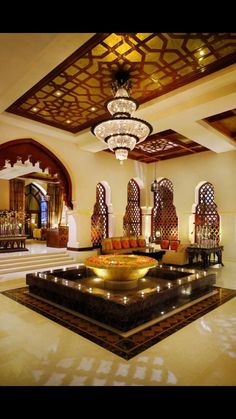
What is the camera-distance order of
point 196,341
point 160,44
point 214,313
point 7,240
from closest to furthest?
point 196,341
point 160,44
point 214,313
point 7,240

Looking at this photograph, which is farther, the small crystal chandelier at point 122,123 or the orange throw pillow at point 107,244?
the orange throw pillow at point 107,244

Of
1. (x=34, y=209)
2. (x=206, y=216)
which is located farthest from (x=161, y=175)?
(x=34, y=209)

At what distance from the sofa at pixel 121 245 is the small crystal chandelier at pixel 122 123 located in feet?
14.7

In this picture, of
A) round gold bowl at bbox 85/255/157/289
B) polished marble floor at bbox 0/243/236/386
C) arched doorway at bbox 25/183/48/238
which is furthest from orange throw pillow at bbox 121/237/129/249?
arched doorway at bbox 25/183/48/238

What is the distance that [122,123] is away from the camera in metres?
4.66

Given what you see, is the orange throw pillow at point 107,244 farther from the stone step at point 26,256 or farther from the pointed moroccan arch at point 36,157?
the pointed moroccan arch at point 36,157

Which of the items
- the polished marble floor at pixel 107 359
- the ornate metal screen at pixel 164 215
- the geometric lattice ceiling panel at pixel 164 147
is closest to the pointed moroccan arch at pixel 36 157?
the geometric lattice ceiling panel at pixel 164 147

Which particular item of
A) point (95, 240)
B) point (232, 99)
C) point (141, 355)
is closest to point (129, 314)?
point (141, 355)

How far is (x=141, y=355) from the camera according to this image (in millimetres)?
3010

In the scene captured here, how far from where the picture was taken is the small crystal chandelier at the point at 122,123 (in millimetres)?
4660

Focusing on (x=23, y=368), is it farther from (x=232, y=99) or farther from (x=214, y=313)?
(x=232, y=99)

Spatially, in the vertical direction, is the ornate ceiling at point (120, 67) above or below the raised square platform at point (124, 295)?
above

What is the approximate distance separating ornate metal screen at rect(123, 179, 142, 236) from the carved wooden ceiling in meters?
4.72
